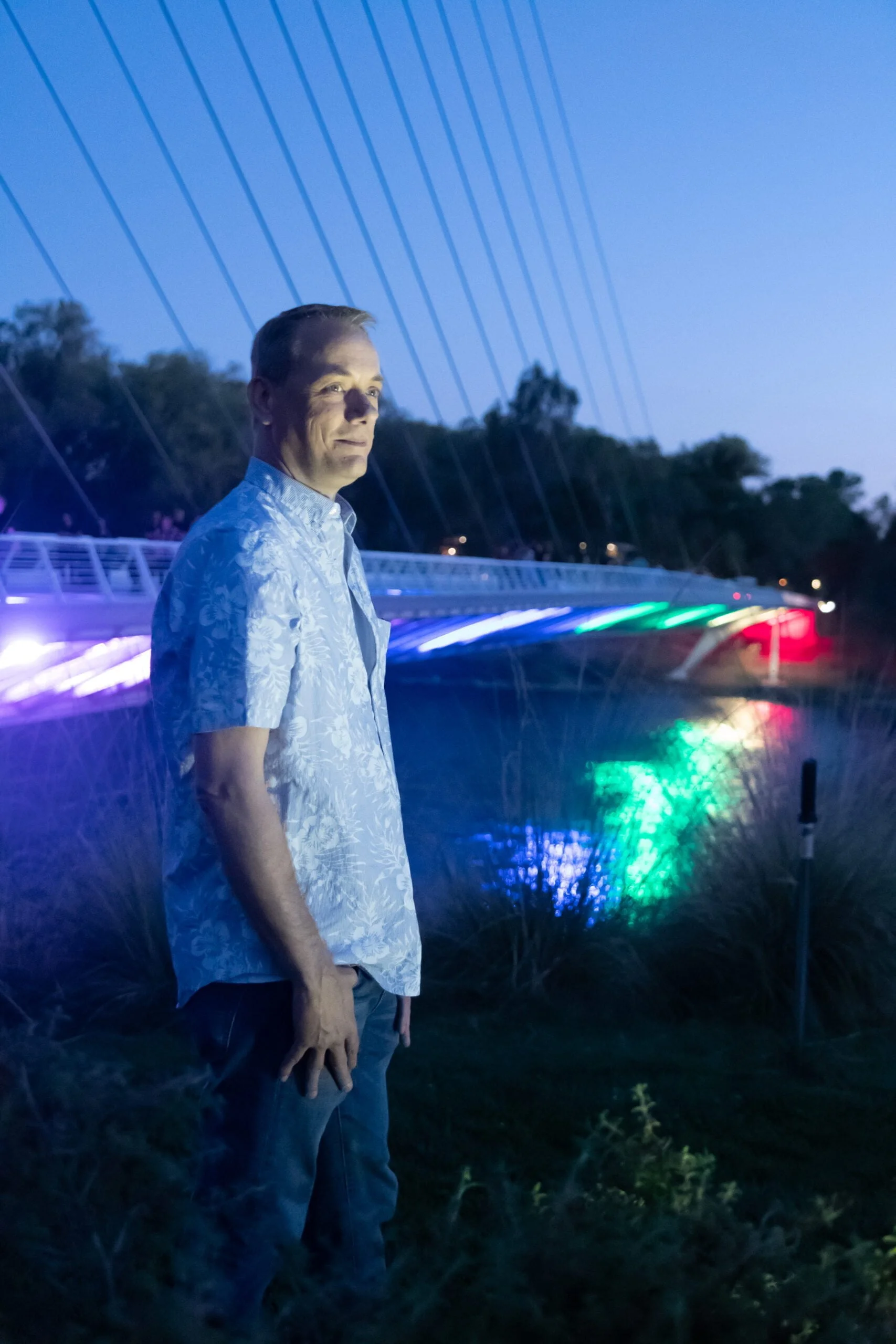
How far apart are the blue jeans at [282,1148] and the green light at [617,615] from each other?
21313 millimetres

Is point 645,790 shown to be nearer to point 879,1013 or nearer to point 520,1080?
point 879,1013

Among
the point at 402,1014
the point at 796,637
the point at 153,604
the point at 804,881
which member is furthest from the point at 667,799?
the point at 796,637

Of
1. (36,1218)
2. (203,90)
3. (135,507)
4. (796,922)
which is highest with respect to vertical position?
(203,90)

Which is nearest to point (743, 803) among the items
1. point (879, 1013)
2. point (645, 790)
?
point (645, 790)

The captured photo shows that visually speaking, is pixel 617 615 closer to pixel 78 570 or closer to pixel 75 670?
pixel 75 670

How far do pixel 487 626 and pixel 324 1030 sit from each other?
1781cm

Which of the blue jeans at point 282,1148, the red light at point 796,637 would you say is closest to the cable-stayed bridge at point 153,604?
the blue jeans at point 282,1148

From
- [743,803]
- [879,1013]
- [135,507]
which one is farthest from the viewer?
[135,507]

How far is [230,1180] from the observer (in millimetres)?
1382

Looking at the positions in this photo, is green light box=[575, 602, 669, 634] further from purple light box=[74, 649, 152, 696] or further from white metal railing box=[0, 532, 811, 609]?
purple light box=[74, 649, 152, 696]

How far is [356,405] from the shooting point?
1.54 metres

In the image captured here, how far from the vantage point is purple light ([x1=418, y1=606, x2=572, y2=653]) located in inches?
706

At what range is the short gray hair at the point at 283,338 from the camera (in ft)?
Result: 5.03

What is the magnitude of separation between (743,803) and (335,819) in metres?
3.79
